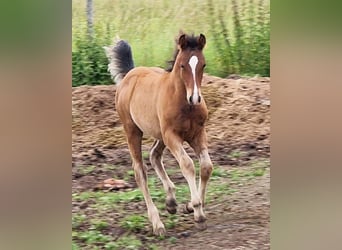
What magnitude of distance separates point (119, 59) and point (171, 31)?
0.24 metres

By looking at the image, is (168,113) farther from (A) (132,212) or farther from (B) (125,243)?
(B) (125,243)

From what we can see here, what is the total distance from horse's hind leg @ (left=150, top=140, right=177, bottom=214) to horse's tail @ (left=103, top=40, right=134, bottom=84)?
0.31 m

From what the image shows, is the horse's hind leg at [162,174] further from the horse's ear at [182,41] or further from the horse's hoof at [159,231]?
the horse's ear at [182,41]

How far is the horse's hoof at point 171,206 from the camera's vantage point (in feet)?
6.59

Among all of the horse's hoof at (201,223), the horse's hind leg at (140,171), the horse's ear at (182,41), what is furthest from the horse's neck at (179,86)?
the horse's hoof at (201,223)

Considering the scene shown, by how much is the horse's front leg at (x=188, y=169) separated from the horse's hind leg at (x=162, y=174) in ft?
0.14

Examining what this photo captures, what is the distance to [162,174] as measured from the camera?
202 cm

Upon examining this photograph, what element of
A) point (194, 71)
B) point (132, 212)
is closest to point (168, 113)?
point (194, 71)

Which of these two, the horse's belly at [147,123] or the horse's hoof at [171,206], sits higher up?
the horse's belly at [147,123]
